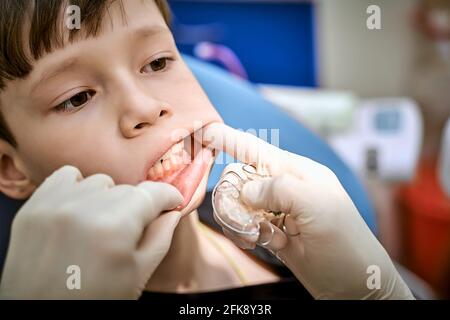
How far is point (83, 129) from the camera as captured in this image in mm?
632

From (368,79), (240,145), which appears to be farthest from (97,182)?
(368,79)

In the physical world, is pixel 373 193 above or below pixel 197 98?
below

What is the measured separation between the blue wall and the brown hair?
3.26 ft

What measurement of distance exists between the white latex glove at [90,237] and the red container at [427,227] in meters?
0.86

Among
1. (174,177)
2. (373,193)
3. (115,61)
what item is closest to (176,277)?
(174,177)

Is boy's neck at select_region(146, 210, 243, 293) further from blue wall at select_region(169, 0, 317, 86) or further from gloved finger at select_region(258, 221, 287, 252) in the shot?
blue wall at select_region(169, 0, 317, 86)

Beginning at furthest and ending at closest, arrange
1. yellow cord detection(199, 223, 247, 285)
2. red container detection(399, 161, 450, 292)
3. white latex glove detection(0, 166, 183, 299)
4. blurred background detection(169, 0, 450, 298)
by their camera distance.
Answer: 1. blurred background detection(169, 0, 450, 298)
2. red container detection(399, 161, 450, 292)
3. yellow cord detection(199, 223, 247, 285)
4. white latex glove detection(0, 166, 183, 299)

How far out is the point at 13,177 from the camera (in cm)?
76

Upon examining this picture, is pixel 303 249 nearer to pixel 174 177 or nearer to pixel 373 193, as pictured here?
pixel 174 177

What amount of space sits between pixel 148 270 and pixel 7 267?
0.53 ft

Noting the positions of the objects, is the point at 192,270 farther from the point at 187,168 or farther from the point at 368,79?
the point at 368,79

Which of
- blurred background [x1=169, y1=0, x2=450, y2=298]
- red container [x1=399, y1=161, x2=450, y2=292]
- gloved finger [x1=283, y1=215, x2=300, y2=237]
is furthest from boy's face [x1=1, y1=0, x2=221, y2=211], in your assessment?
red container [x1=399, y1=161, x2=450, y2=292]

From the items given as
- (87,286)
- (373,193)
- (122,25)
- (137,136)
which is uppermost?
(122,25)

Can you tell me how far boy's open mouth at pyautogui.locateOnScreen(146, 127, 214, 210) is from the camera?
63 centimetres
